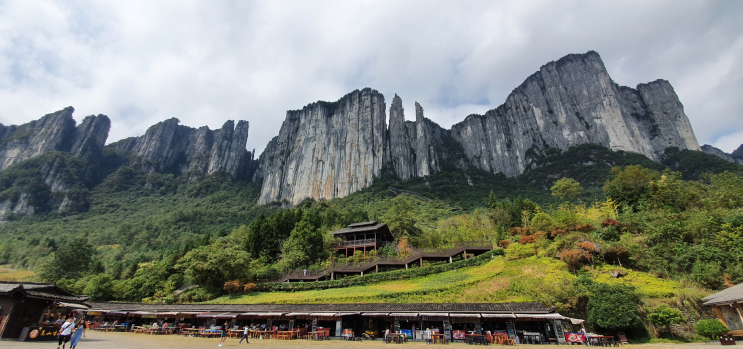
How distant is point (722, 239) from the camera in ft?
67.2

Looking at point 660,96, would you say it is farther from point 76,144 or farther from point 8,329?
point 76,144

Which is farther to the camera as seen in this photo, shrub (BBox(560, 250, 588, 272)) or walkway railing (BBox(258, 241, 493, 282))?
walkway railing (BBox(258, 241, 493, 282))

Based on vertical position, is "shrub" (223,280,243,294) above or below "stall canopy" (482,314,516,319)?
above

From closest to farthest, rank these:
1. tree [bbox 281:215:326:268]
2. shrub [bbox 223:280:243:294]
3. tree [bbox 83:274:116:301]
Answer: shrub [bbox 223:280:243:294] → tree [bbox 83:274:116:301] → tree [bbox 281:215:326:268]

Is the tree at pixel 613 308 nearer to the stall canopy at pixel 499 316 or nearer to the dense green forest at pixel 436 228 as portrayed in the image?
the stall canopy at pixel 499 316

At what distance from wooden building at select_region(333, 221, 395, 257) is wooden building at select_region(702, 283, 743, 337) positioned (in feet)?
98.0

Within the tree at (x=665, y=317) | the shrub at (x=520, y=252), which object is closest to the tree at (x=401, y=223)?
the shrub at (x=520, y=252)

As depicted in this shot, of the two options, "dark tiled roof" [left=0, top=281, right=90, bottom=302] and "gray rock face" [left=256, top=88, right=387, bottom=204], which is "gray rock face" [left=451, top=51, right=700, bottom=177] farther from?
"dark tiled roof" [left=0, top=281, right=90, bottom=302]

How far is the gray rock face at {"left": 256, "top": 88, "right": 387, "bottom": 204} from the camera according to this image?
350 feet

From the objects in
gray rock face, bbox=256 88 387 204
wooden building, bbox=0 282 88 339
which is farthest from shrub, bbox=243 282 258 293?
gray rock face, bbox=256 88 387 204

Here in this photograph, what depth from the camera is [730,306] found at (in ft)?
53.3

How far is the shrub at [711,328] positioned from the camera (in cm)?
1499

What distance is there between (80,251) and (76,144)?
119 m

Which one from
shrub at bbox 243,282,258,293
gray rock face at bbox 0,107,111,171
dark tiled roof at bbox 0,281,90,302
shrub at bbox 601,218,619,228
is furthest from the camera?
gray rock face at bbox 0,107,111,171
